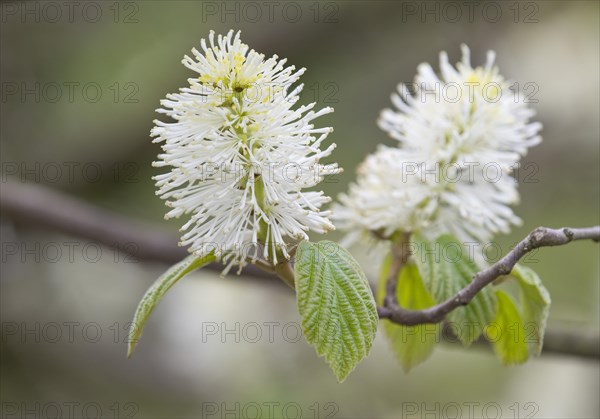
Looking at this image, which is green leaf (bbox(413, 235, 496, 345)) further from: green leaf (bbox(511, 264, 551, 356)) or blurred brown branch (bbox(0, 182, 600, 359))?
blurred brown branch (bbox(0, 182, 600, 359))

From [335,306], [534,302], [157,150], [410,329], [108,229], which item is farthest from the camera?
[157,150]

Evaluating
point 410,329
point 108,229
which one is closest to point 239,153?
point 410,329

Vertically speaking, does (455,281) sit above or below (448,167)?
below

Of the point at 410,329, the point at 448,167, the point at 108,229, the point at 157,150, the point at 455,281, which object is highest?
the point at 157,150

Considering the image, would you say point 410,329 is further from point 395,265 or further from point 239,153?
Answer: point 239,153

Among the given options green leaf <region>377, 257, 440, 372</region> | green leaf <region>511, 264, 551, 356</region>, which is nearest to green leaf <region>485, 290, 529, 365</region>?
green leaf <region>511, 264, 551, 356</region>

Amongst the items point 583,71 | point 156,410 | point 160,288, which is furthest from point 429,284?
point 583,71
